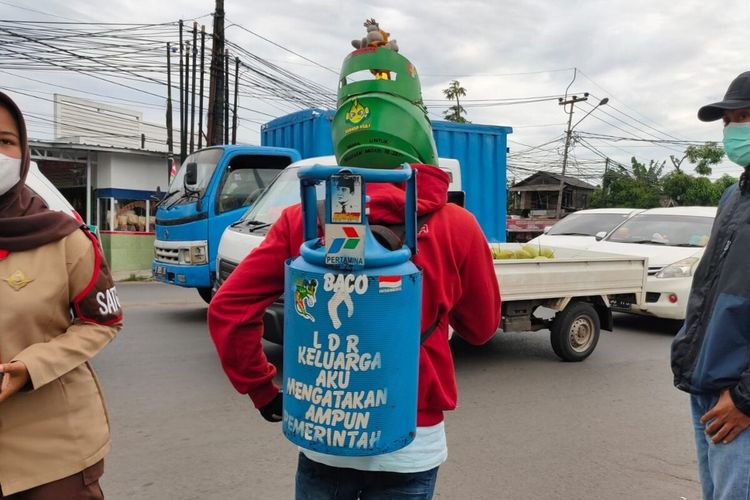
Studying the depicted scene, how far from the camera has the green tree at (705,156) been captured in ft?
104

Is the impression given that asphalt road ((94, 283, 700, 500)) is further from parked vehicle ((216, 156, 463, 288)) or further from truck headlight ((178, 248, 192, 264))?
truck headlight ((178, 248, 192, 264))

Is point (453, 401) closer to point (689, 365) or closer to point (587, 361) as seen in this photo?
point (689, 365)

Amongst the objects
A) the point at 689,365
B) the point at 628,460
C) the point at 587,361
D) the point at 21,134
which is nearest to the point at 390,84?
the point at 21,134

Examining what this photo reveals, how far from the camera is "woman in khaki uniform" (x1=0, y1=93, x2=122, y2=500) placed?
174 cm

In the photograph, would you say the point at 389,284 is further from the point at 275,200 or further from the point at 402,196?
the point at 275,200

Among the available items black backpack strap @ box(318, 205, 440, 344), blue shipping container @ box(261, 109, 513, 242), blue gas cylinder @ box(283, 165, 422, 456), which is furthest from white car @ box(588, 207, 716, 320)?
blue gas cylinder @ box(283, 165, 422, 456)

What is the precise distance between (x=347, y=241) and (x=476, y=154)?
7.95 meters

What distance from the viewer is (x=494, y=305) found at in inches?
68.3

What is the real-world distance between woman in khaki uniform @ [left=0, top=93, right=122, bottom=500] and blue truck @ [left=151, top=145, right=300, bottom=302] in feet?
19.9

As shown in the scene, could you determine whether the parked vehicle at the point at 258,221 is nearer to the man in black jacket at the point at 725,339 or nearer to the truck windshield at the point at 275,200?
the truck windshield at the point at 275,200

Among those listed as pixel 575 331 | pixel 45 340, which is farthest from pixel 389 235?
pixel 575 331

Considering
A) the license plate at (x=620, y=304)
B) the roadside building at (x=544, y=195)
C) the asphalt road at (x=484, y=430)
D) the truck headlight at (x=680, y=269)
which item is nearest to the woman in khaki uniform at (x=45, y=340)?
the asphalt road at (x=484, y=430)

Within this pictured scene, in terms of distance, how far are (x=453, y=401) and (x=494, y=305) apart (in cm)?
30

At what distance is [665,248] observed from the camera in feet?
28.9
